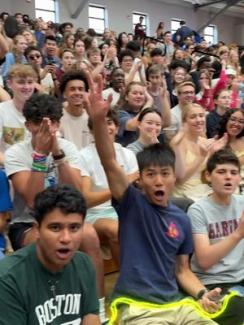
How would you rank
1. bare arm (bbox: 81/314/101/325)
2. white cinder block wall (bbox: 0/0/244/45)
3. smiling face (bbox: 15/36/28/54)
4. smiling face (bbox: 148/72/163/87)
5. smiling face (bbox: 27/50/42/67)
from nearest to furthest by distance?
bare arm (bbox: 81/314/101/325) < smiling face (bbox: 148/72/163/87) < smiling face (bbox: 27/50/42/67) < smiling face (bbox: 15/36/28/54) < white cinder block wall (bbox: 0/0/244/45)

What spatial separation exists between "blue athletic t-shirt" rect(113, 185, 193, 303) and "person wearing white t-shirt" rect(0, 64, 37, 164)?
1160 millimetres

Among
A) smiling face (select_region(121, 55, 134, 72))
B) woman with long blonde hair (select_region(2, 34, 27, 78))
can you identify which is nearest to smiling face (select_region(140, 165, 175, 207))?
woman with long blonde hair (select_region(2, 34, 27, 78))

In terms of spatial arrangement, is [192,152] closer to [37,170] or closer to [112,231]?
[112,231]

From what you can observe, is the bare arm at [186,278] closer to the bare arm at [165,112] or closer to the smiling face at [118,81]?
the bare arm at [165,112]

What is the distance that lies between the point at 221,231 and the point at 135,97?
209 centimetres

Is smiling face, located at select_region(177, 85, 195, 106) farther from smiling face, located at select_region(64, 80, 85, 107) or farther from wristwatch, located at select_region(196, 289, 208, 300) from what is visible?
wristwatch, located at select_region(196, 289, 208, 300)

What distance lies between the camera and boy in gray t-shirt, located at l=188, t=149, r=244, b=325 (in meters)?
2.32

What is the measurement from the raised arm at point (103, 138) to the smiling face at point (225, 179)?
60 centimetres

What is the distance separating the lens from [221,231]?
243 cm

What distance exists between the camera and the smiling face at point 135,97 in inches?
169

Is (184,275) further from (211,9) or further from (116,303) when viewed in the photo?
(211,9)

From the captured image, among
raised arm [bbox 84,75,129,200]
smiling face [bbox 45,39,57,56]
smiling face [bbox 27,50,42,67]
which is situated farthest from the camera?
smiling face [bbox 45,39,57,56]

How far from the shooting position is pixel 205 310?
205 centimetres

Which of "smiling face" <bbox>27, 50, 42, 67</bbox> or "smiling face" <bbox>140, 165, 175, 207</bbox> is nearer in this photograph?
"smiling face" <bbox>140, 165, 175, 207</bbox>
